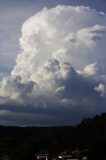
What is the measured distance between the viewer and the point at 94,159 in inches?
7854

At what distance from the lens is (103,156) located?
19962 centimetres

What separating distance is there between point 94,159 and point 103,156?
141 inches
